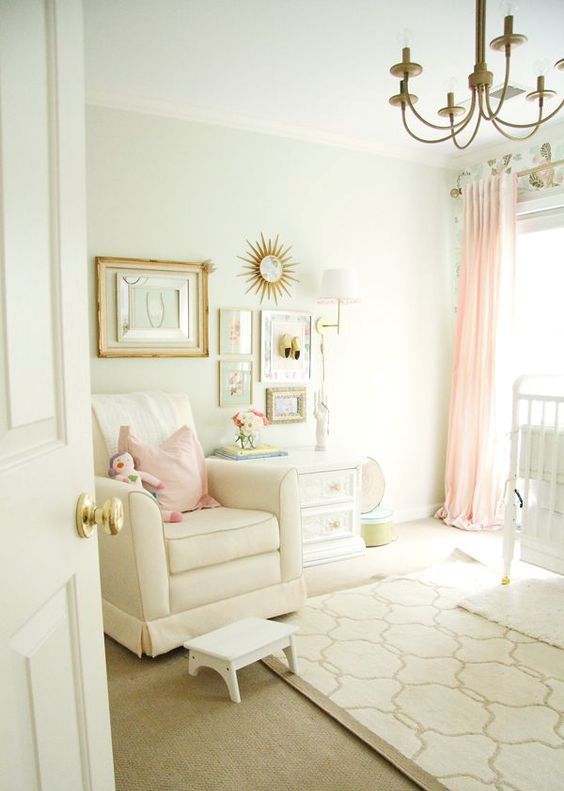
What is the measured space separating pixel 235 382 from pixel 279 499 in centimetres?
112

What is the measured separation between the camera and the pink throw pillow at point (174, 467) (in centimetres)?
284

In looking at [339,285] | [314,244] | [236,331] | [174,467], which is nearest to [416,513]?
[339,285]

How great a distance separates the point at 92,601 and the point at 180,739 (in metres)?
1.21

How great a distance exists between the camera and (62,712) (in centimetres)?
86

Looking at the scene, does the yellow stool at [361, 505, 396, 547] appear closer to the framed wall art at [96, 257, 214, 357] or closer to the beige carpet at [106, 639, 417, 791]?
the framed wall art at [96, 257, 214, 357]

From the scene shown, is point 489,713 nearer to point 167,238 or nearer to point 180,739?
point 180,739

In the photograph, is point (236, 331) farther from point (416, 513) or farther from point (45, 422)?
point (45, 422)

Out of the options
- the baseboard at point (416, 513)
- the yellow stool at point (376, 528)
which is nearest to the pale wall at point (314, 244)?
the baseboard at point (416, 513)

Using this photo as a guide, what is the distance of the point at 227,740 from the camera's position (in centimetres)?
195

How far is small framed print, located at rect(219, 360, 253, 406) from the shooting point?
370 centimetres

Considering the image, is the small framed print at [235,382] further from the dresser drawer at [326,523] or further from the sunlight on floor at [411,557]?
the sunlight on floor at [411,557]

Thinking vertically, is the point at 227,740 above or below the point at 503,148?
below

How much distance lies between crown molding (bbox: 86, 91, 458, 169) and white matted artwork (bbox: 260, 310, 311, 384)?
107 cm

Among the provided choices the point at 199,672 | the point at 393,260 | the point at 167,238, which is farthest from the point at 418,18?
the point at 199,672
